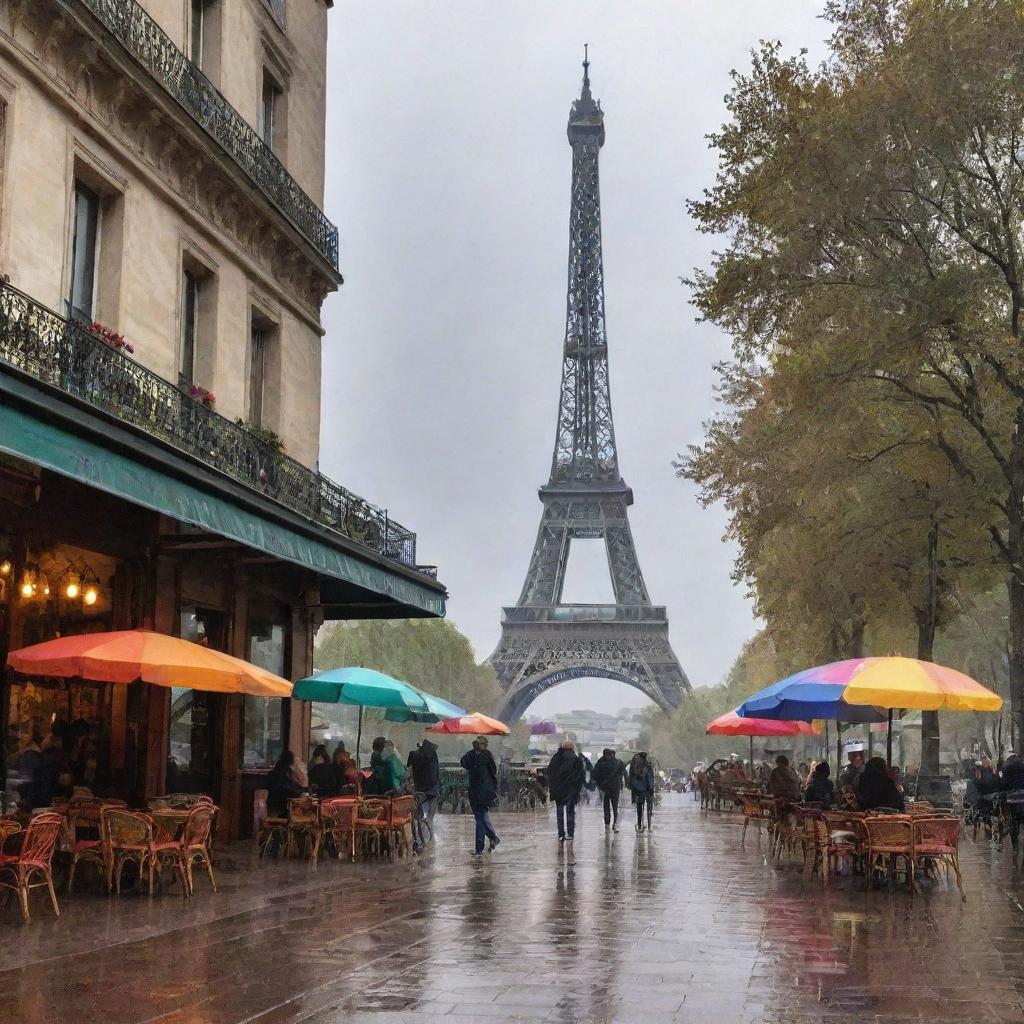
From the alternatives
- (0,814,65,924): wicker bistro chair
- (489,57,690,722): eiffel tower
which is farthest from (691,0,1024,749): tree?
(489,57,690,722): eiffel tower

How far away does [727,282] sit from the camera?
1797 cm

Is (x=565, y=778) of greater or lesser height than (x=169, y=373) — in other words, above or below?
below

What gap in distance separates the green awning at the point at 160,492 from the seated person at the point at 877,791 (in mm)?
7190

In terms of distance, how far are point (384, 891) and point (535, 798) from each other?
74.9 ft

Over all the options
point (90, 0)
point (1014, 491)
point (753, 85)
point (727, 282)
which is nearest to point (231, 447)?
point (90, 0)

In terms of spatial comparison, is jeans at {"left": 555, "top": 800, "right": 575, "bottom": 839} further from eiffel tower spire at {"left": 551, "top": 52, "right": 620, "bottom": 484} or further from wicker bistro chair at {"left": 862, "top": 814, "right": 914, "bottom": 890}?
eiffel tower spire at {"left": 551, "top": 52, "right": 620, "bottom": 484}

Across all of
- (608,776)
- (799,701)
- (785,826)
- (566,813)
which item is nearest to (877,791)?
(799,701)

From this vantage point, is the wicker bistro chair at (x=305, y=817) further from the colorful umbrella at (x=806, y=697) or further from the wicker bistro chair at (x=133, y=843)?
the colorful umbrella at (x=806, y=697)

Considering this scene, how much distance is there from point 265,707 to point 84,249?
8145 mm

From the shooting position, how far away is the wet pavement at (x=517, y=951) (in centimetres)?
718

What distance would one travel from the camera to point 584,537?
262 ft

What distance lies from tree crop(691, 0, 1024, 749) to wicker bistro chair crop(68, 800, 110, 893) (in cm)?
1071

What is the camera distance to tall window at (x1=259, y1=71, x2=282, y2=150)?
2144 centimetres

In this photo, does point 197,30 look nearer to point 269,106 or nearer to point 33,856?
point 269,106
